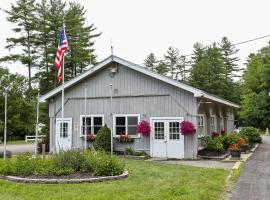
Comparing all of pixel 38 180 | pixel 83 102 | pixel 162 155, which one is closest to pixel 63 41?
pixel 83 102

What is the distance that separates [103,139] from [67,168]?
7.78m

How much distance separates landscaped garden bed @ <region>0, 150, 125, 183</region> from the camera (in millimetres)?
10059

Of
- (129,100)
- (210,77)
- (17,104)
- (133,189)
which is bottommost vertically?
(133,189)

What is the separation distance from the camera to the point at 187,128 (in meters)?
16.8

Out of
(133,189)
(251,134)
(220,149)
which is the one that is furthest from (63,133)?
(251,134)

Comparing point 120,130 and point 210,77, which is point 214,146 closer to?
point 120,130

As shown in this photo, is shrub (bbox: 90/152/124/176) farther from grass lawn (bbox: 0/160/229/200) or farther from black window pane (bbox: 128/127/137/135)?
black window pane (bbox: 128/127/137/135)

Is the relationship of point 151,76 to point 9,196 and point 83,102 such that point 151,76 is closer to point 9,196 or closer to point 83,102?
point 83,102

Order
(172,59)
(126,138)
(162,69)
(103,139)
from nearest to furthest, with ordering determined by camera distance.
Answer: (103,139) < (126,138) < (162,69) < (172,59)

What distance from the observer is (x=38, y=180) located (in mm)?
9484

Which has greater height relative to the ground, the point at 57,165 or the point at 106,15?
the point at 106,15

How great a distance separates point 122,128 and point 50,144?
4.52 meters

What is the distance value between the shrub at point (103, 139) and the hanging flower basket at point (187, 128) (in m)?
3.79

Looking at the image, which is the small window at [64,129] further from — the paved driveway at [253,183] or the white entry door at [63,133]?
the paved driveway at [253,183]
